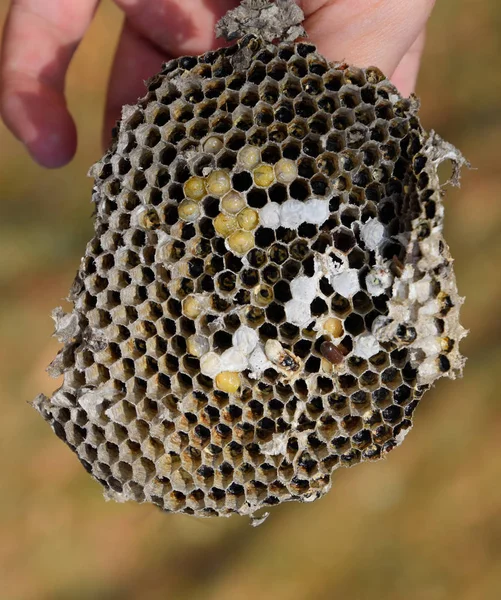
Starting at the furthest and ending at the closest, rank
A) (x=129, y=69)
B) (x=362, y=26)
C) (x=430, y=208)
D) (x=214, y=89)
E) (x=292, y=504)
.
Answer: (x=292, y=504) < (x=129, y=69) < (x=362, y=26) < (x=214, y=89) < (x=430, y=208)

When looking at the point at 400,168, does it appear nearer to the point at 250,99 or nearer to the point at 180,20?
the point at 250,99

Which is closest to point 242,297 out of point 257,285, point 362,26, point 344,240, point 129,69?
point 257,285

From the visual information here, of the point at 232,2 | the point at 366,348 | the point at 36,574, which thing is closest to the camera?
the point at 366,348

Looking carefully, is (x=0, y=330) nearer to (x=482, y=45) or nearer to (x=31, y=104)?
(x=31, y=104)

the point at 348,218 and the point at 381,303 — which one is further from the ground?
the point at 348,218

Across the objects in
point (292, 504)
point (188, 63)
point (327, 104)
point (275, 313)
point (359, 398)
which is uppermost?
point (188, 63)

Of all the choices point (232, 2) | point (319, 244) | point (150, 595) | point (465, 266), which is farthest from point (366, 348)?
point (150, 595)

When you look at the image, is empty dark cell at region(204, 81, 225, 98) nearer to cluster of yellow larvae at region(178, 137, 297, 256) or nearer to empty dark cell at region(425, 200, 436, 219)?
cluster of yellow larvae at region(178, 137, 297, 256)

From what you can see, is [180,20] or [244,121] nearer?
[244,121]
